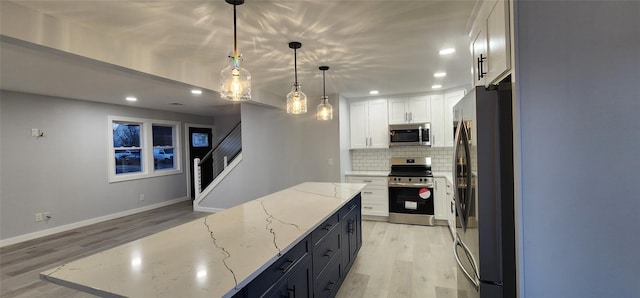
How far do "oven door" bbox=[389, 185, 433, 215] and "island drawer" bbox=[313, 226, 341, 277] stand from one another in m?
2.45

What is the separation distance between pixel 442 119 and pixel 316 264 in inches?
144

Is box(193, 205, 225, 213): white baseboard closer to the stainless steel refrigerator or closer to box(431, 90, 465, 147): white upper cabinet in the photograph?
box(431, 90, 465, 147): white upper cabinet

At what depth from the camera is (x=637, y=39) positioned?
1179 millimetres

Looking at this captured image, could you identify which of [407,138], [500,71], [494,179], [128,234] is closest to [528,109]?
[500,71]

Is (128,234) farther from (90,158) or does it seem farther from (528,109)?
(528,109)

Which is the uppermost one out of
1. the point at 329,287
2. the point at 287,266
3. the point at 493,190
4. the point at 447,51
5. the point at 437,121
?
the point at 447,51

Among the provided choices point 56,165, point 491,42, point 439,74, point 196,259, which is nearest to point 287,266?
point 196,259

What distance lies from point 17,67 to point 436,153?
577cm

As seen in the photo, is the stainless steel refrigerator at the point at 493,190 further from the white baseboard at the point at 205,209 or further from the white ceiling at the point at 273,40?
the white baseboard at the point at 205,209

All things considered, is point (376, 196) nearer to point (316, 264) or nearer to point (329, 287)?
point (329, 287)

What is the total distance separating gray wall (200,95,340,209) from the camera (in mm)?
5031

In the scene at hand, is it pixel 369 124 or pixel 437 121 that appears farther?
pixel 369 124

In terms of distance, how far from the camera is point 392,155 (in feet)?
17.2

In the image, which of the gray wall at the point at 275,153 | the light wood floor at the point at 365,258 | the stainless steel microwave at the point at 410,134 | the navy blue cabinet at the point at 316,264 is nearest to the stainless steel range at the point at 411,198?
the light wood floor at the point at 365,258
